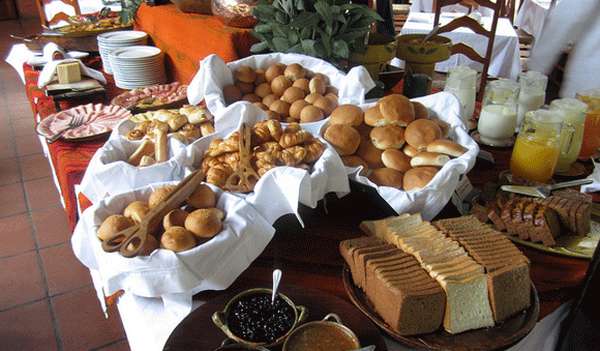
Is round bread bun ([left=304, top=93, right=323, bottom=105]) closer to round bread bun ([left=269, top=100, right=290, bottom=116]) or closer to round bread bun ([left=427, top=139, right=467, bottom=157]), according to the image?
round bread bun ([left=269, top=100, right=290, bottom=116])

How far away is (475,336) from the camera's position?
68 cm

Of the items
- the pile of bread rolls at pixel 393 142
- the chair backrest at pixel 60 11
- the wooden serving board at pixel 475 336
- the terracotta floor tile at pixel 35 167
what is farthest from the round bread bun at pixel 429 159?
the chair backrest at pixel 60 11

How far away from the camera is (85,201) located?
1158 mm

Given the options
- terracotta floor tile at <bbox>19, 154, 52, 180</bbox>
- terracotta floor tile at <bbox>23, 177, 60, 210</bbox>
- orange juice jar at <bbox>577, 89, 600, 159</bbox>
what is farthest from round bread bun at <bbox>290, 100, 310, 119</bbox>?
terracotta floor tile at <bbox>19, 154, 52, 180</bbox>

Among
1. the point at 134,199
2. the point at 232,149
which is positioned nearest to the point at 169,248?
the point at 134,199

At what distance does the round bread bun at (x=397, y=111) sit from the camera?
1.07 meters

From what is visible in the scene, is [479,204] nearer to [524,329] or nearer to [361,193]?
[361,193]

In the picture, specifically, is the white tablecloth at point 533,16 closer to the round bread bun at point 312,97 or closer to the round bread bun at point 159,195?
the round bread bun at point 312,97

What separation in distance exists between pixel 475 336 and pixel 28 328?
5.08ft

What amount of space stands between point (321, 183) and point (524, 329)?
16.6 inches

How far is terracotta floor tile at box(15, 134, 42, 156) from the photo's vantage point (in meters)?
2.95

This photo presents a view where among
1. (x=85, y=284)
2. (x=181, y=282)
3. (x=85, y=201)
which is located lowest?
(x=85, y=284)

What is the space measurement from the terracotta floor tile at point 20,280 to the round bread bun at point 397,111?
4.88ft

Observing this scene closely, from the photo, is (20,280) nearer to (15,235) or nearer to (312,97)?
(15,235)
